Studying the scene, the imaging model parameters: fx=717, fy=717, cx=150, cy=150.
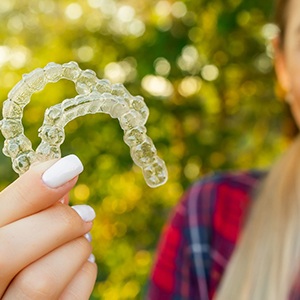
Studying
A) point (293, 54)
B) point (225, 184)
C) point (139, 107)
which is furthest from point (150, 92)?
point (139, 107)

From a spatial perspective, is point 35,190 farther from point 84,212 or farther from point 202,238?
point 202,238

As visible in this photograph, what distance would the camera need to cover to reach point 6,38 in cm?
189

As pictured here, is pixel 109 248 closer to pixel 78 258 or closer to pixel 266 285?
pixel 266 285

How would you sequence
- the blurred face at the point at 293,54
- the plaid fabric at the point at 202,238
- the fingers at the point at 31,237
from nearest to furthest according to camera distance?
1. the fingers at the point at 31,237
2. the blurred face at the point at 293,54
3. the plaid fabric at the point at 202,238

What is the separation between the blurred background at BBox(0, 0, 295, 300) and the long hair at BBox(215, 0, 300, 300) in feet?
0.78

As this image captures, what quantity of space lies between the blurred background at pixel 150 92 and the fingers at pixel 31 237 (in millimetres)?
900

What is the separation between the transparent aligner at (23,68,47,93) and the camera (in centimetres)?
67

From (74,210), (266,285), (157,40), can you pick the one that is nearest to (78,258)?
(74,210)

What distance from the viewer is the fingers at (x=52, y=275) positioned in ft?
2.16

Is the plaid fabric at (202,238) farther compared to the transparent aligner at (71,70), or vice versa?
the plaid fabric at (202,238)

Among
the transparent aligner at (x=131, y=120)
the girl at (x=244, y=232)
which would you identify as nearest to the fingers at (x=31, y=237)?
the transparent aligner at (x=131, y=120)

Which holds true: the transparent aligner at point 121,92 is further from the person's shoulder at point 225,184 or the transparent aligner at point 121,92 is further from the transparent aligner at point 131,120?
the person's shoulder at point 225,184

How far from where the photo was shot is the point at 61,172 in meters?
Result: 0.65

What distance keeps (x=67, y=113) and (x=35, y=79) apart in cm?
5
